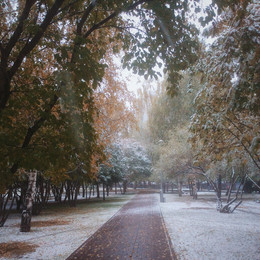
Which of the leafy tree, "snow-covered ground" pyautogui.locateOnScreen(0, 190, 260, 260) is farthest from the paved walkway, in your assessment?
the leafy tree

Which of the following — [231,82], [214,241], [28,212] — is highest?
[231,82]

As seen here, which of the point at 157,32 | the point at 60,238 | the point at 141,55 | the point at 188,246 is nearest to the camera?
the point at 157,32

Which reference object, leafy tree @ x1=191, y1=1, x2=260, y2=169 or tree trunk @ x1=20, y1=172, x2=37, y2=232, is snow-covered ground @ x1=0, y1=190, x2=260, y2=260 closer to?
tree trunk @ x1=20, y1=172, x2=37, y2=232

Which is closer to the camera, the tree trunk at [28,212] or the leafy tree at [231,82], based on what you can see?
the leafy tree at [231,82]

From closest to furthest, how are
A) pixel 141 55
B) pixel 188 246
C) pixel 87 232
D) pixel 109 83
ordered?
1. pixel 141 55
2. pixel 188 246
3. pixel 87 232
4. pixel 109 83

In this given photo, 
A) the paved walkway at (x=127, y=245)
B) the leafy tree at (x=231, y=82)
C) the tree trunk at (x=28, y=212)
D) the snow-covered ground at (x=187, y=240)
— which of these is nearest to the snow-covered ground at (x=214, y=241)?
the snow-covered ground at (x=187, y=240)

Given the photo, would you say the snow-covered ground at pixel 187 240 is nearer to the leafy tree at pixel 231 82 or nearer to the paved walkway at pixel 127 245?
the paved walkway at pixel 127 245

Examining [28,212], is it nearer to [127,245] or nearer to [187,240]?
[127,245]

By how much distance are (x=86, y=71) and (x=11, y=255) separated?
17.7ft

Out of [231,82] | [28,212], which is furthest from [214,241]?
[28,212]

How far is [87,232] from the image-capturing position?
8.80m

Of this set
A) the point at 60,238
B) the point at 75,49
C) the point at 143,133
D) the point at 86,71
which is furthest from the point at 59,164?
the point at 143,133

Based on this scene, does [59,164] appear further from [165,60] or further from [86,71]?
[165,60]

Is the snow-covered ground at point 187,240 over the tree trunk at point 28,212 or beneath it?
beneath
